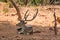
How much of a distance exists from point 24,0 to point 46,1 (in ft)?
4.28

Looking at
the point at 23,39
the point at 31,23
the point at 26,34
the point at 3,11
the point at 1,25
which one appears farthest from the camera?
the point at 3,11

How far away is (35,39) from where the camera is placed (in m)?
6.77

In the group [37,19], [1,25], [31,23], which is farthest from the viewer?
[37,19]

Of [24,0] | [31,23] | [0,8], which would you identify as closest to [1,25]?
[31,23]

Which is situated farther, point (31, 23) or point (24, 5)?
point (24, 5)

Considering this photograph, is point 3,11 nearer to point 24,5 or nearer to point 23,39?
point 24,5

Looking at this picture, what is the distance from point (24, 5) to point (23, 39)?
636cm

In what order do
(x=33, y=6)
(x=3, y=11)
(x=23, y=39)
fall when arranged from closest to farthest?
(x=23, y=39)
(x=3, y=11)
(x=33, y=6)

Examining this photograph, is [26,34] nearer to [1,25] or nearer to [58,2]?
[1,25]

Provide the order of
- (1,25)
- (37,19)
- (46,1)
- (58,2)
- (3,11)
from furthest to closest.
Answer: (58,2) → (46,1) → (3,11) → (37,19) → (1,25)

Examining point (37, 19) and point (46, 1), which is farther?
point (46, 1)

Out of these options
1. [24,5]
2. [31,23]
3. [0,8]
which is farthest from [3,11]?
[31,23]

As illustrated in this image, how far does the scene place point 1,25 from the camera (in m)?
9.55

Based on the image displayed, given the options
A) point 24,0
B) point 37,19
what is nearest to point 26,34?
point 37,19
